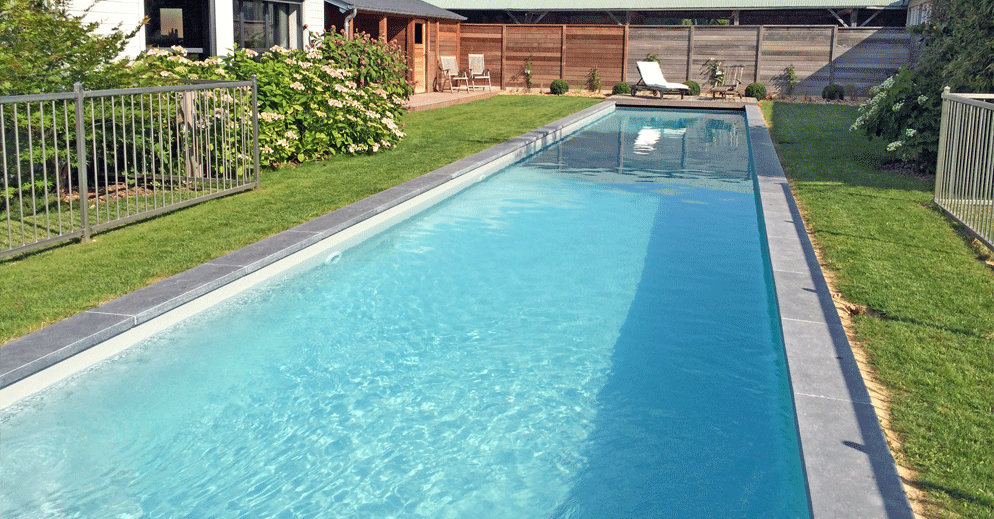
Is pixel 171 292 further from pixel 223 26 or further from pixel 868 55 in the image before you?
pixel 868 55

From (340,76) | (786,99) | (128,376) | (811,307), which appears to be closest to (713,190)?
(340,76)

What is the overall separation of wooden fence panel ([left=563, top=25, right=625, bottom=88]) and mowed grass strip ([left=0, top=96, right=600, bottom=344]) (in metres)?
13.9

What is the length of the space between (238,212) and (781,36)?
20.4 metres

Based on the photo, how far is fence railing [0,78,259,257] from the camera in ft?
19.6

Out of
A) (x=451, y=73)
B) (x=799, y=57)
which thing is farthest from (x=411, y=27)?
(x=799, y=57)

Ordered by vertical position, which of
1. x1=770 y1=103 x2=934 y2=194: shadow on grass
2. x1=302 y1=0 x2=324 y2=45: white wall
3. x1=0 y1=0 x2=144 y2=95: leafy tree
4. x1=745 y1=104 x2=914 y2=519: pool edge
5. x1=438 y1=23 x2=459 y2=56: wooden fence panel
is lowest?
x1=745 y1=104 x2=914 y2=519: pool edge

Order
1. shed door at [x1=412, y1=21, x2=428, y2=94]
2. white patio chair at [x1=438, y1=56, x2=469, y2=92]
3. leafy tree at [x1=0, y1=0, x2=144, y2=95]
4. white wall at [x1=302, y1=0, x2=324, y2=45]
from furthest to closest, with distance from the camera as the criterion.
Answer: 1. white patio chair at [x1=438, y1=56, x2=469, y2=92]
2. shed door at [x1=412, y1=21, x2=428, y2=94]
3. white wall at [x1=302, y1=0, x2=324, y2=45]
4. leafy tree at [x1=0, y1=0, x2=144, y2=95]

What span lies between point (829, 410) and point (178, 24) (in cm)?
1187

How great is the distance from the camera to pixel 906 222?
24.5ft

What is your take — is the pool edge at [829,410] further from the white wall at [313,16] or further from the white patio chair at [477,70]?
the white patio chair at [477,70]

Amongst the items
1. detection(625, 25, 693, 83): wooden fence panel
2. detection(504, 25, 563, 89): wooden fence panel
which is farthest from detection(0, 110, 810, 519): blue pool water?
detection(504, 25, 563, 89): wooden fence panel

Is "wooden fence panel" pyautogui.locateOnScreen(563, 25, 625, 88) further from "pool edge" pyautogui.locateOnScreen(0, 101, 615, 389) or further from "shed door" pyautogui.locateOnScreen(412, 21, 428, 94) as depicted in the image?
"pool edge" pyautogui.locateOnScreen(0, 101, 615, 389)

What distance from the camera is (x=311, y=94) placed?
10609 millimetres

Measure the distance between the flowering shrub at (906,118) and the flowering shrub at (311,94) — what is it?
6.44 m
